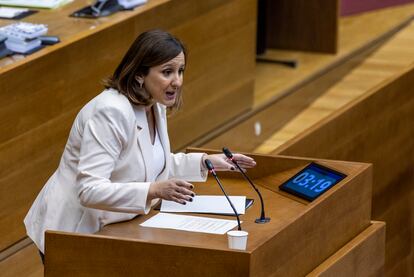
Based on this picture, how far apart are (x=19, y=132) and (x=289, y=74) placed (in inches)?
61.3

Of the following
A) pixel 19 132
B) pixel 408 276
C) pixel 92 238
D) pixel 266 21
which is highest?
pixel 92 238

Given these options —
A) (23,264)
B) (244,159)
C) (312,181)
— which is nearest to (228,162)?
(244,159)

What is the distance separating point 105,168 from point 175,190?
103 mm

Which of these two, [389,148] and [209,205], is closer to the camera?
[209,205]

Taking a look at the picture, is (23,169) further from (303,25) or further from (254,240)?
(303,25)

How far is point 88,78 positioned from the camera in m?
2.37

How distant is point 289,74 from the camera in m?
3.56

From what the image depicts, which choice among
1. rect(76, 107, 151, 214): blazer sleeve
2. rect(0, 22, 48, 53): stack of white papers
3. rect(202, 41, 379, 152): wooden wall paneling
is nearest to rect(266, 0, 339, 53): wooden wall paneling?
rect(202, 41, 379, 152): wooden wall paneling

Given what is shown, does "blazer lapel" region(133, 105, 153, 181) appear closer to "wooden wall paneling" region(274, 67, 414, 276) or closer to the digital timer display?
the digital timer display

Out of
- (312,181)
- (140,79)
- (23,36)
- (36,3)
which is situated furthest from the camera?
(36,3)

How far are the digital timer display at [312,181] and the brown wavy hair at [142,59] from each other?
0.27 metres

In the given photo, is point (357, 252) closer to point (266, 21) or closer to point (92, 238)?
point (92, 238)

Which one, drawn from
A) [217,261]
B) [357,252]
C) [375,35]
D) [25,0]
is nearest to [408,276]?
[357,252]

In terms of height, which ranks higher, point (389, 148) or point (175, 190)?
point (175, 190)
